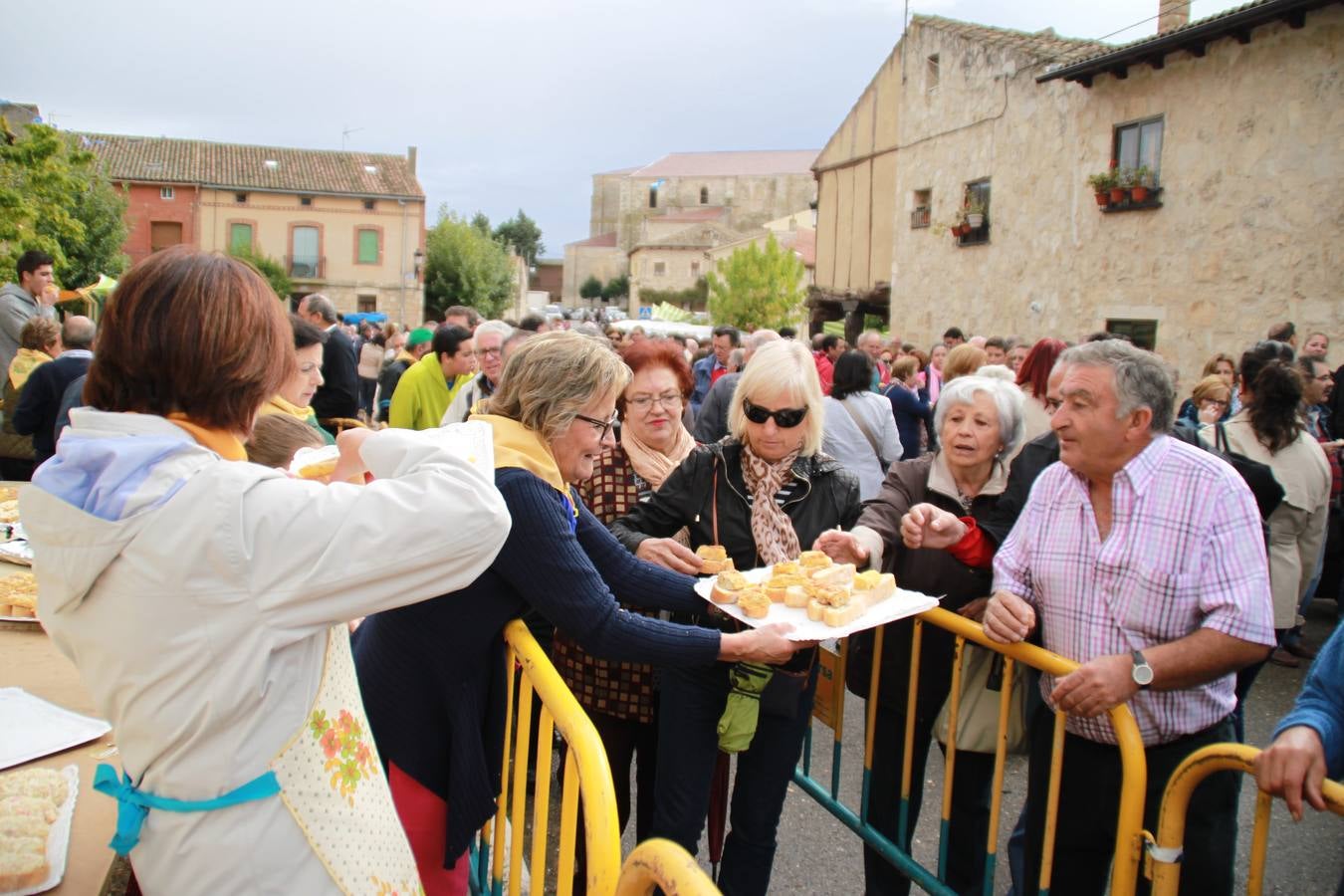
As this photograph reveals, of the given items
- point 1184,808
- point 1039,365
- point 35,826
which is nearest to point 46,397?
point 35,826

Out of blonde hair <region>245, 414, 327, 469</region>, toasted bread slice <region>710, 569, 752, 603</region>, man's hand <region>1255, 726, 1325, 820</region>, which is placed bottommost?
man's hand <region>1255, 726, 1325, 820</region>

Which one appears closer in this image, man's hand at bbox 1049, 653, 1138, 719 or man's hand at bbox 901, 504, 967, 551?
man's hand at bbox 1049, 653, 1138, 719

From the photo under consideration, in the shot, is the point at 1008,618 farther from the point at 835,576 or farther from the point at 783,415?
the point at 783,415

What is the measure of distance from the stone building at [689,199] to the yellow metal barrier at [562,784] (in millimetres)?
74337

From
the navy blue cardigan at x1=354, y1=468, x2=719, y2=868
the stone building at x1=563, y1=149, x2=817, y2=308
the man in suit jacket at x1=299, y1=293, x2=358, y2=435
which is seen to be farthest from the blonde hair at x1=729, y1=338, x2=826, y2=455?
the stone building at x1=563, y1=149, x2=817, y2=308

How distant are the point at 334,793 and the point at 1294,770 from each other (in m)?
1.87

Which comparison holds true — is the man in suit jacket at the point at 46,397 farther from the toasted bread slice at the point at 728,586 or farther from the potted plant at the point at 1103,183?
the potted plant at the point at 1103,183

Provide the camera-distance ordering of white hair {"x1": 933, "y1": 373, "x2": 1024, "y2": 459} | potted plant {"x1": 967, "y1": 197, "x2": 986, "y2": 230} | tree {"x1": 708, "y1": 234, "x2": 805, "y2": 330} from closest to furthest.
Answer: white hair {"x1": 933, "y1": 373, "x2": 1024, "y2": 459} → potted plant {"x1": 967, "y1": 197, "x2": 986, "y2": 230} → tree {"x1": 708, "y1": 234, "x2": 805, "y2": 330}

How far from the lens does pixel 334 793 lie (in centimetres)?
156

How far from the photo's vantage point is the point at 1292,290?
11.4 metres

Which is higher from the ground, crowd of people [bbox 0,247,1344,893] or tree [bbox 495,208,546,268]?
tree [bbox 495,208,546,268]

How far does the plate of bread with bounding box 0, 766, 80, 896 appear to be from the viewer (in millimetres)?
1687

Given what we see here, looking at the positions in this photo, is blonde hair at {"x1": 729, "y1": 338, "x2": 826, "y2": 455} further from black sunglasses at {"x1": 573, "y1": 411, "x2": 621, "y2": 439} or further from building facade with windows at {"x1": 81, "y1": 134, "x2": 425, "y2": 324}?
building facade with windows at {"x1": 81, "y1": 134, "x2": 425, "y2": 324}

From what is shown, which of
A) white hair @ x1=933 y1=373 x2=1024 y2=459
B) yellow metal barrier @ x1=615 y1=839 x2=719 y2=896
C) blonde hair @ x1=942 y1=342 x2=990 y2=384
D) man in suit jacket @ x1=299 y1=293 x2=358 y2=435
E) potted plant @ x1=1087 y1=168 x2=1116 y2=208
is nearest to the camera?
yellow metal barrier @ x1=615 y1=839 x2=719 y2=896
